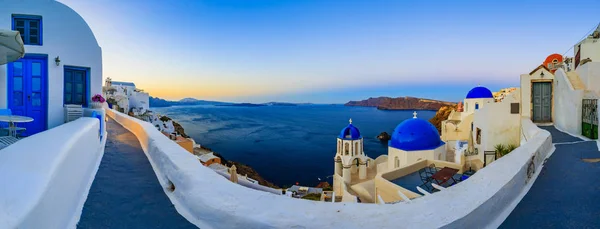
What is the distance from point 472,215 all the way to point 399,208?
0.62 meters

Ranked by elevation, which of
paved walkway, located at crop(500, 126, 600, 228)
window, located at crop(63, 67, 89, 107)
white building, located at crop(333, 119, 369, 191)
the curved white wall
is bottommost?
white building, located at crop(333, 119, 369, 191)

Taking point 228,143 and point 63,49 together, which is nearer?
point 63,49

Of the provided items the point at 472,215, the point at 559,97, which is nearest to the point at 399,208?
the point at 472,215

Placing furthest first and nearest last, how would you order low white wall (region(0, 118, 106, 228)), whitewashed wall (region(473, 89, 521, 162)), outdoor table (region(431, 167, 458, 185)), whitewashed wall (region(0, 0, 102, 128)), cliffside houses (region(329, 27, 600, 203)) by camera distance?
whitewashed wall (region(473, 89, 521, 162)) < cliffside houses (region(329, 27, 600, 203)) < outdoor table (region(431, 167, 458, 185)) < whitewashed wall (region(0, 0, 102, 128)) < low white wall (region(0, 118, 106, 228))

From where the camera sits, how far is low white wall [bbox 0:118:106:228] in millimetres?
1618

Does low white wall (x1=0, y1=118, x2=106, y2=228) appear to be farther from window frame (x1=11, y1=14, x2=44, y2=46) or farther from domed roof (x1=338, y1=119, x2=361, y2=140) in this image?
domed roof (x1=338, y1=119, x2=361, y2=140)

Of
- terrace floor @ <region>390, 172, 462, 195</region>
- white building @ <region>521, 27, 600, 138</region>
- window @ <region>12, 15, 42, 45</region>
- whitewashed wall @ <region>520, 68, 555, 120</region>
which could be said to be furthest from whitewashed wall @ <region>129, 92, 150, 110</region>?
white building @ <region>521, 27, 600, 138</region>

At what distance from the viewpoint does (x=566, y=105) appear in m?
10.4

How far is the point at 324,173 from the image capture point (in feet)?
123

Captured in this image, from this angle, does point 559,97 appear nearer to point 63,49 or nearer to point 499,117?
point 499,117

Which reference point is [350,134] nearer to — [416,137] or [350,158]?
[350,158]

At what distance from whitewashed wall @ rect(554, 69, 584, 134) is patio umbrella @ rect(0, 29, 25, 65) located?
14069 mm

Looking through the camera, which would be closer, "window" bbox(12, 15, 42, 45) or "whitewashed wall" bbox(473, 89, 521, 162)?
"window" bbox(12, 15, 42, 45)

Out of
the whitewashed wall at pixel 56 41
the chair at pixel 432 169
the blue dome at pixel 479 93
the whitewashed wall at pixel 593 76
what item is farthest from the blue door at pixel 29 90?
the blue dome at pixel 479 93
